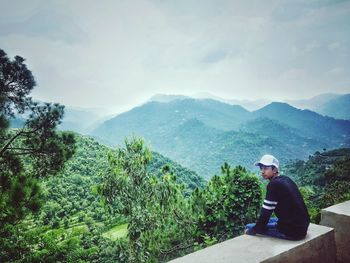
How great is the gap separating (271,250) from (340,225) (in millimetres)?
1253

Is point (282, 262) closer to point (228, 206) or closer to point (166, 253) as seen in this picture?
point (228, 206)

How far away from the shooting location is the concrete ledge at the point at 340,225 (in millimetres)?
3145

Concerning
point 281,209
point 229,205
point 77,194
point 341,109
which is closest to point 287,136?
point 341,109

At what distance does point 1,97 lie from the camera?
6105mm

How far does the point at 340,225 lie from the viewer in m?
3.19

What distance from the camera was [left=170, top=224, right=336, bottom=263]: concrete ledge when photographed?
2271mm

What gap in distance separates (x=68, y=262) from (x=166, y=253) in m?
4.31

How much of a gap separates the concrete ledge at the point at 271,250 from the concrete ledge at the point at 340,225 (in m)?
0.34

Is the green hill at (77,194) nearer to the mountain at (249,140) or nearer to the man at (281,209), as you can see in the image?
the man at (281,209)

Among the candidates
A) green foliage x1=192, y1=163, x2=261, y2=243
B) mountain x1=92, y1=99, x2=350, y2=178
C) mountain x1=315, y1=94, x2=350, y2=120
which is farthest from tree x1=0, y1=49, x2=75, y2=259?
mountain x1=315, y1=94, x2=350, y2=120

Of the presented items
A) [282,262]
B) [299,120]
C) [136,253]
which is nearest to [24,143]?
[136,253]

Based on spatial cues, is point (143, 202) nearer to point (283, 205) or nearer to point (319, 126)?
point (283, 205)

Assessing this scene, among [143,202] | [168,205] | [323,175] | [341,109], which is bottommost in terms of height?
[323,175]

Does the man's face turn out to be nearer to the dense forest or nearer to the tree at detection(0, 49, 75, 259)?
the dense forest
